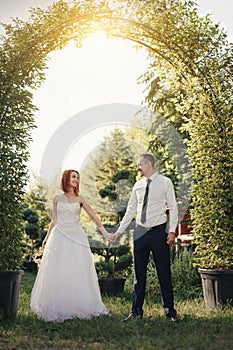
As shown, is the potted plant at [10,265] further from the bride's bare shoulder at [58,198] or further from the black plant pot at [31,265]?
the black plant pot at [31,265]

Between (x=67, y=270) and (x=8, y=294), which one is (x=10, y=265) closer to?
(x=8, y=294)

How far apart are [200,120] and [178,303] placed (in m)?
2.22

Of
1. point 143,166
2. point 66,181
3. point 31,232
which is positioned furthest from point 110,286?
point 31,232

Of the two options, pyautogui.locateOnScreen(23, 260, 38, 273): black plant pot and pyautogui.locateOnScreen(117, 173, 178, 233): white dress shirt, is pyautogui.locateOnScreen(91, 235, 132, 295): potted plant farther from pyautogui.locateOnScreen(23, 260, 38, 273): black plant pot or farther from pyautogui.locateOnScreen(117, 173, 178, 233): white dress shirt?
pyautogui.locateOnScreen(23, 260, 38, 273): black plant pot

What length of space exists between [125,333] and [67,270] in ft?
3.53

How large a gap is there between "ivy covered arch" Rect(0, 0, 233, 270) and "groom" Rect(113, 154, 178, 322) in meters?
0.88

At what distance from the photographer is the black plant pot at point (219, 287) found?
535 centimetres

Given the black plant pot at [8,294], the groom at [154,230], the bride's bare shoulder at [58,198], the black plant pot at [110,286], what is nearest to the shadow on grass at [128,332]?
the black plant pot at [8,294]

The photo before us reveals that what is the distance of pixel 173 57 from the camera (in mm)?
5895

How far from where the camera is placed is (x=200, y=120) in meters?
5.73

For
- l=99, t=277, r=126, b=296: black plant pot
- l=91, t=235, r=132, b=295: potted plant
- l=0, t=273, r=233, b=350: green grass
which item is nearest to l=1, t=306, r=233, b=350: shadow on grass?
l=0, t=273, r=233, b=350: green grass

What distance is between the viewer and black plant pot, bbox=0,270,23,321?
4742 millimetres

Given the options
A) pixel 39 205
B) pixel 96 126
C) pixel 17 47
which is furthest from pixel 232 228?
pixel 39 205

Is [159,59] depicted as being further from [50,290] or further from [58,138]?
[50,290]
